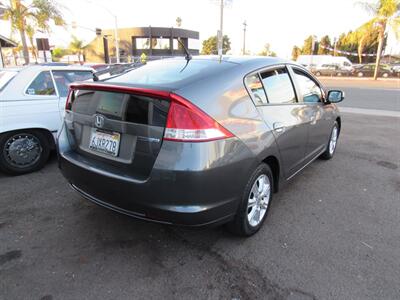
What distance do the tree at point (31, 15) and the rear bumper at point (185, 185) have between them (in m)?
17.8

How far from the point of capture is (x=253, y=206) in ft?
9.46

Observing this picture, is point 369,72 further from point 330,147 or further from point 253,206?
point 253,206

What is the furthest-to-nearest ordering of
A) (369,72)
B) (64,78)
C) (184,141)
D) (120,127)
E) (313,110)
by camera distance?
1. (369,72)
2. (64,78)
3. (313,110)
4. (120,127)
5. (184,141)

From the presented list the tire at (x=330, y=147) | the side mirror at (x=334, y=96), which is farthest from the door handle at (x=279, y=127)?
the tire at (x=330, y=147)

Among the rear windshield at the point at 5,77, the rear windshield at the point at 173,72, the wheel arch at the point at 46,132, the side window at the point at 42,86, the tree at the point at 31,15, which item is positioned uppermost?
the tree at the point at 31,15

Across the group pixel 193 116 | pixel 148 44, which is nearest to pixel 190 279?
pixel 193 116

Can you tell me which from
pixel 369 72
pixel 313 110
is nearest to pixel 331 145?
pixel 313 110

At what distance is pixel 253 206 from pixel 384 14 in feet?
90.7

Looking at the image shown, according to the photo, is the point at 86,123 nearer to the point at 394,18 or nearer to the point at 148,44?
the point at 394,18

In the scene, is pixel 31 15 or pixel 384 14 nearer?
pixel 31 15

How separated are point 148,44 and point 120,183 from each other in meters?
57.9

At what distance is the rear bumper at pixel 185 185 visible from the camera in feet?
7.21

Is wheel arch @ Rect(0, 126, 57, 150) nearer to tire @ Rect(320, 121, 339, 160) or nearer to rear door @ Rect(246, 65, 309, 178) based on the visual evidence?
rear door @ Rect(246, 65, 309, 178)

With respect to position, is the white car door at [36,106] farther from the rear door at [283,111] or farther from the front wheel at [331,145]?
the front wheel at [331,145]
